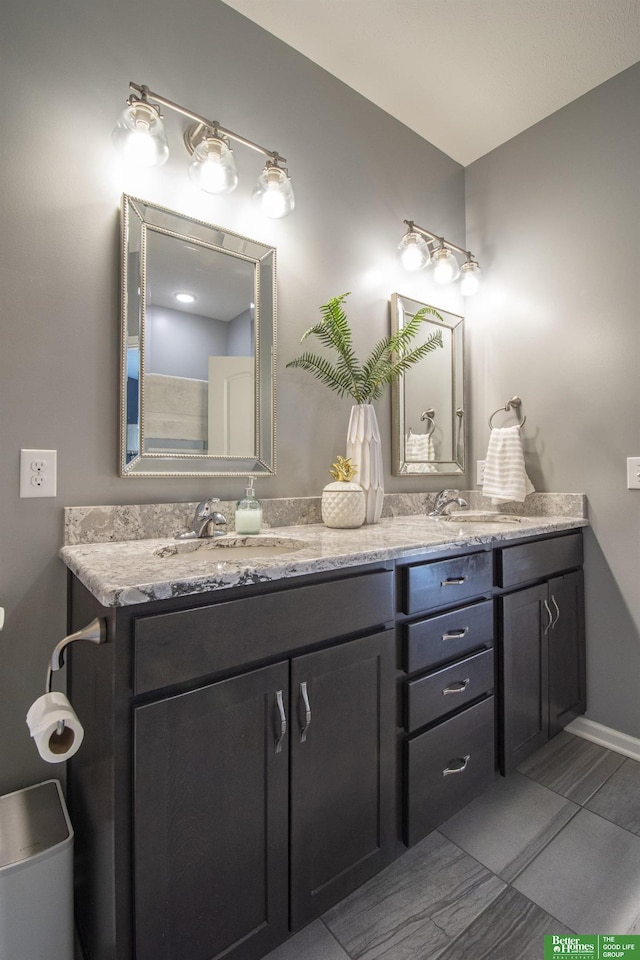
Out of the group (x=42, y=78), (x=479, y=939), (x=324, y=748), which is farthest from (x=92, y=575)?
(x=42, y=78)

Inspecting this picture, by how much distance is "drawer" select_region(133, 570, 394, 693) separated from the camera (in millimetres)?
773

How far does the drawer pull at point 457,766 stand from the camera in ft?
4.12

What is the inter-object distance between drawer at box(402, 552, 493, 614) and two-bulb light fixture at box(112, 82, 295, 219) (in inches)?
46.9

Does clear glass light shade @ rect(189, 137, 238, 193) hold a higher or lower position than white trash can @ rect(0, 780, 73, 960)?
higher

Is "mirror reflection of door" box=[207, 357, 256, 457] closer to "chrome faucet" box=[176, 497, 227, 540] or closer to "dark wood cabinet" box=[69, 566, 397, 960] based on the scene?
"chrome faucet" box=[176, 497, 227, 540]

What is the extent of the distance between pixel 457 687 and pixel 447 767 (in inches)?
8.1

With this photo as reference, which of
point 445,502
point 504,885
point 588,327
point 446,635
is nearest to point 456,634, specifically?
point 446,635

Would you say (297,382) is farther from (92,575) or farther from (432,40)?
(432,40)

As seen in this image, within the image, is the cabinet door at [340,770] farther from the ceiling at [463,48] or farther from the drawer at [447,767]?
the ceiling at [463,48]

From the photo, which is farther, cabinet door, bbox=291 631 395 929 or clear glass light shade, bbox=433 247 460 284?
clear glass light shade, bbox=433 247 460 284

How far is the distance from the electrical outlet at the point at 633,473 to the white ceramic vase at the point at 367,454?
0.93 meters

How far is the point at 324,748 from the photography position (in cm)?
99

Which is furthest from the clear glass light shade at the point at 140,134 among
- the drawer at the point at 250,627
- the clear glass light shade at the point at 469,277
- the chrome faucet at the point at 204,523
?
the clear glass light shade at the point at 469,277

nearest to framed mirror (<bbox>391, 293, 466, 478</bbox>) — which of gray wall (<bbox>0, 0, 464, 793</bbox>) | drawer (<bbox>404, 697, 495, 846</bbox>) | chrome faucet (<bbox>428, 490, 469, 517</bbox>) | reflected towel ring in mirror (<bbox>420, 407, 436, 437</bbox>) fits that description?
reflected towel ring in mirror (<bbox>420, 407, 436, 437</bbox>)
